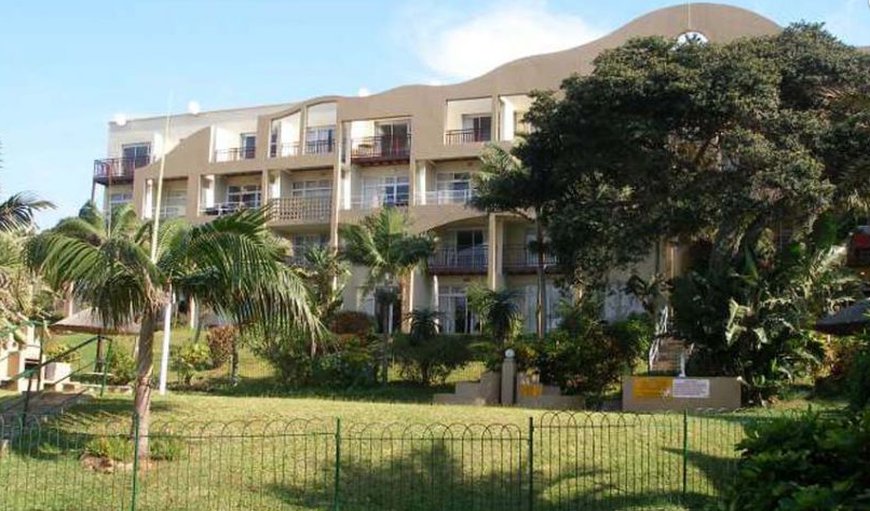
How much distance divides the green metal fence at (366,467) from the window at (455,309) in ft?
81.6

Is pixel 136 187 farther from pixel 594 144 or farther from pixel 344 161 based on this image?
pixel 594 144

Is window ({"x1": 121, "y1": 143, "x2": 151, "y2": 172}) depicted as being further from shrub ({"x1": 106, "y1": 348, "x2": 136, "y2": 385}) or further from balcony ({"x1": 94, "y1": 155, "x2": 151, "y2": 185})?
shrub ({"x1": 106, "y1": 348, "x2": 136, "y2": 385})

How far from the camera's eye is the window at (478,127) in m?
42.2

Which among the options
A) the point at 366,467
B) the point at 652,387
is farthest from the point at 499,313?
the point at 366,467

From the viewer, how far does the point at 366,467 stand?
14.6 metres

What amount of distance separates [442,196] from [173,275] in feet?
91.2

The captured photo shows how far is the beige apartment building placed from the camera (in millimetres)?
38375

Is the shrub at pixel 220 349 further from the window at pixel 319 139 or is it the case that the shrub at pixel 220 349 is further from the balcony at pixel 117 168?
the balcony at pixel 117 168

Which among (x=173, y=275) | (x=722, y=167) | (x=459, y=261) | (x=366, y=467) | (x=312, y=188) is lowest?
(x=366, y=467)

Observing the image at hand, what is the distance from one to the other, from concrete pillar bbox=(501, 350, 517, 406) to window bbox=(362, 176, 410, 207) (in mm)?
19661

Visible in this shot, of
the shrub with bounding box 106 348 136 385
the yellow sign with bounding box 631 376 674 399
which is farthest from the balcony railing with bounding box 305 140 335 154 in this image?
the yellow sign with bounding box 631 376 674 399

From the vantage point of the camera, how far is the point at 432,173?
141 feet

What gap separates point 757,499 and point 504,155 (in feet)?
79.9

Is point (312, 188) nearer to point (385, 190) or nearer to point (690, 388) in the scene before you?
point (385, 190)
